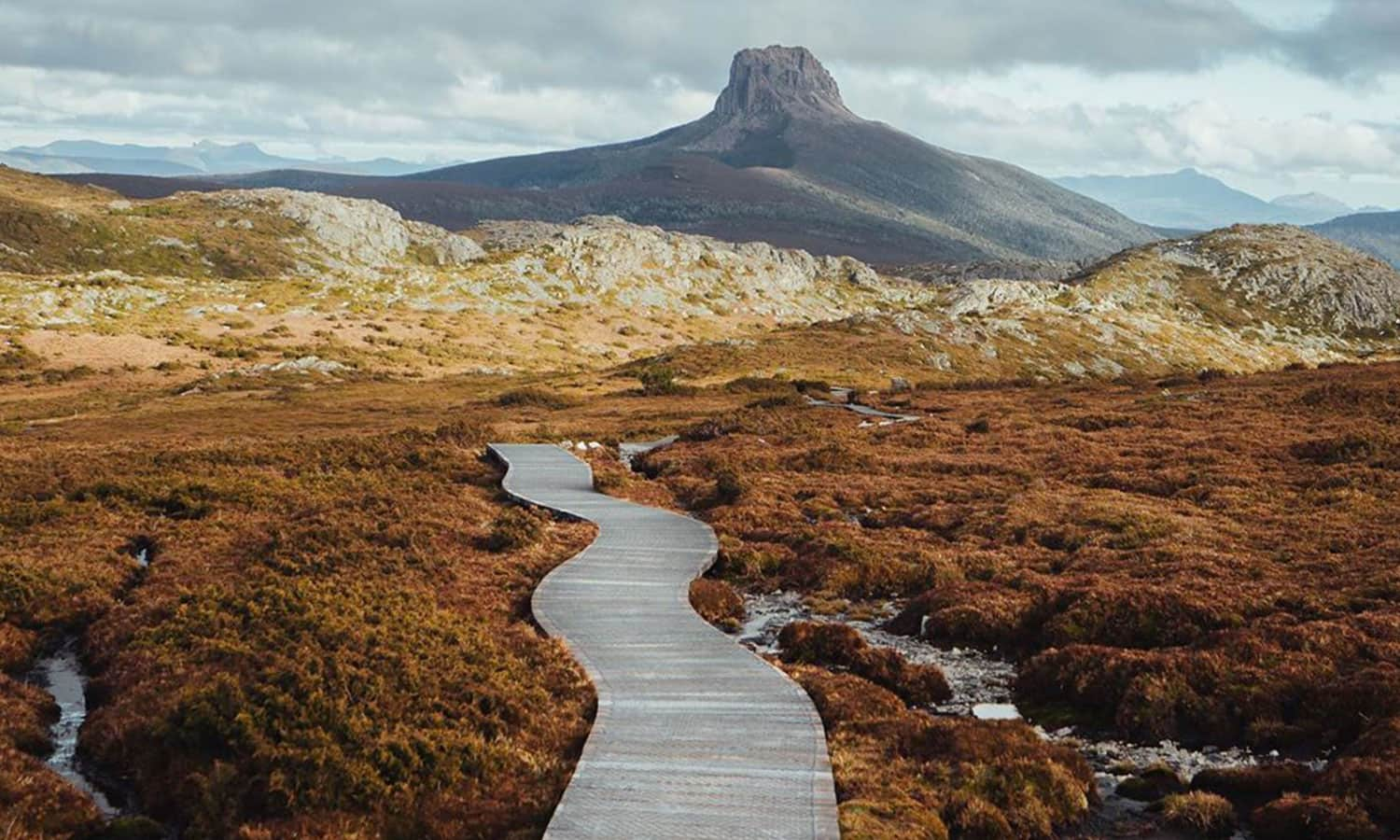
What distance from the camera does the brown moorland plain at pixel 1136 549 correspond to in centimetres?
1750

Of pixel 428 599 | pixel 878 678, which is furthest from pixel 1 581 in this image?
pixel 878 678

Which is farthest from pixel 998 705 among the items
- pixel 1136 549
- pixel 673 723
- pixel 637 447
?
pixel 637 447

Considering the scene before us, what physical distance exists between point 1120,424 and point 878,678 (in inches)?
1577

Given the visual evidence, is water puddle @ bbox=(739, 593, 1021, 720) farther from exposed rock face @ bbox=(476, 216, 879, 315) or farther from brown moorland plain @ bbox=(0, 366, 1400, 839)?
exposed rock face @ bbox=(476, 216, 879, 315)

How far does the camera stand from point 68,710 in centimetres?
1967

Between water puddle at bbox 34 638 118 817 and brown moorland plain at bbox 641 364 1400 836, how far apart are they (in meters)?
12.8

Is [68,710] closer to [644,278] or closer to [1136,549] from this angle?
[1136,549]

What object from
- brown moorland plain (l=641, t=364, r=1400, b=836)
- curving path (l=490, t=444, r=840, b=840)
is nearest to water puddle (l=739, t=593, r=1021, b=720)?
brown moorland plain (l=641, t=364, r=1400, b=836)

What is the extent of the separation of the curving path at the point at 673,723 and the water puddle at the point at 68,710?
8.37 metres

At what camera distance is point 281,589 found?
2294 centimetres

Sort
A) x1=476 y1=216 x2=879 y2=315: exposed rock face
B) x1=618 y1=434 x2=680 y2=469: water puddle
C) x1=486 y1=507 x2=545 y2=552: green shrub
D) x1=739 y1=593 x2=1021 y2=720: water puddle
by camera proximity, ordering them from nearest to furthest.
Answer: x1=739 y1=593 x2=1021 y2=720: water puddle → x1=486 y1=507 x2=545 y2=552: green shrub → x1=618 y1=434 x2=680 y2=469: water puddle → x1=476 y1=216 x2=879 y2=315: exposed rock face

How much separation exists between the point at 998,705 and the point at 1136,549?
438 inches

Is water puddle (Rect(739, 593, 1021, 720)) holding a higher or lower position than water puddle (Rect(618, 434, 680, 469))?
higher

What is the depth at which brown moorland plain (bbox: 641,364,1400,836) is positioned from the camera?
1750 cm
